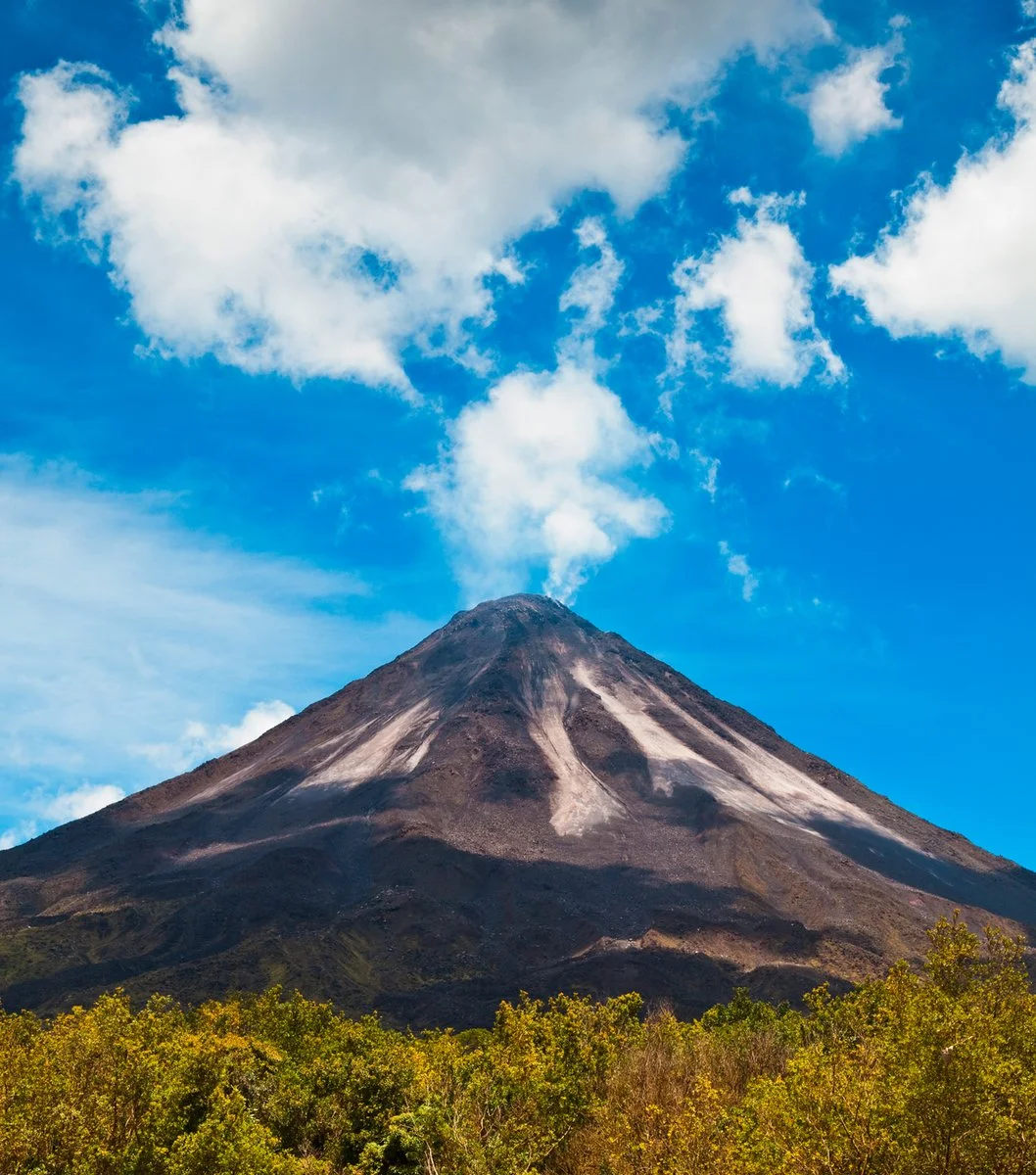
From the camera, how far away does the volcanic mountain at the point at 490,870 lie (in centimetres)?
9950

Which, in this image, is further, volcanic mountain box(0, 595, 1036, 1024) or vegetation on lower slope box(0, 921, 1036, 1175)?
volcanic mountain box(0, 595, 1036, 1024)

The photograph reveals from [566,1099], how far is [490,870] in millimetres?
101883

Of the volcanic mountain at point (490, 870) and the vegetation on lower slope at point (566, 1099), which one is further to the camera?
the volcanic mountain at point (490, 870)

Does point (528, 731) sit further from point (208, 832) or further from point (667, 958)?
point (667, 958)

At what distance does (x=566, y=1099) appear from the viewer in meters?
27.1

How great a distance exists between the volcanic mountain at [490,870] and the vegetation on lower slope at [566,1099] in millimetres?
61982

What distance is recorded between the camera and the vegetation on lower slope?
16562mm

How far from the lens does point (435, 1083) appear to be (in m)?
29.8

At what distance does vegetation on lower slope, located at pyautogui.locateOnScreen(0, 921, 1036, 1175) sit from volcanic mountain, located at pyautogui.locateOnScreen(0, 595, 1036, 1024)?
6198cm

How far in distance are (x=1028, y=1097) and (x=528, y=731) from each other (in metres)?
155

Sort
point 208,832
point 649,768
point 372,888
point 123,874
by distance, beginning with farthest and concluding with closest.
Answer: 1. point 649,768
2. point 208,832
3. point 123,874
4. point 372,888

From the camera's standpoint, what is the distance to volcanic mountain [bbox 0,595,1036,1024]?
99.5 m

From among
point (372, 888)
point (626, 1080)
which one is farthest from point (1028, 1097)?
point (372, 888)

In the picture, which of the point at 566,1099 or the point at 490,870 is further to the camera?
the point at 490,870
